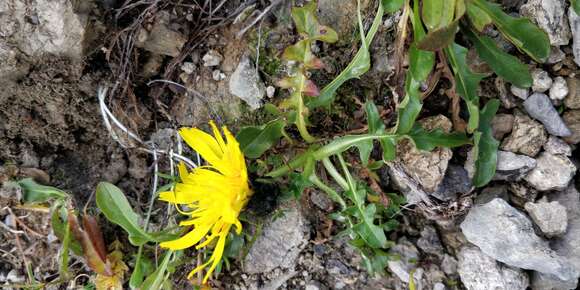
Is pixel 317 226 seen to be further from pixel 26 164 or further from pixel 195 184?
pixel 26 164

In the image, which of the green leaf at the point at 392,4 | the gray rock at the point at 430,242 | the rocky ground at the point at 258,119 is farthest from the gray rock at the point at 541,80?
the gray rock at the point at 430,242

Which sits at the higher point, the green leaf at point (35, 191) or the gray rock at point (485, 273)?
the green leaf at point (35, 191)

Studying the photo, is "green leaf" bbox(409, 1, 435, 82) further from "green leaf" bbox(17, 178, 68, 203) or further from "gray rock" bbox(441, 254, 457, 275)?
"green leaf" bbox(17, 178, 68, 203)

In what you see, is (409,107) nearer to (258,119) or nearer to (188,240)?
(258,119)

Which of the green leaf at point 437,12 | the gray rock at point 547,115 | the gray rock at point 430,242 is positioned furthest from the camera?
the gray rock at point 430,242

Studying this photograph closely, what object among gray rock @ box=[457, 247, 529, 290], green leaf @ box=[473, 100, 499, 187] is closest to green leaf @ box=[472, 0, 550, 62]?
green leaf @ box=[473, 100, 499, 187]

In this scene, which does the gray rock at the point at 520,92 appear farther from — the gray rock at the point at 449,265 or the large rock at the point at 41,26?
the large rock at the point at 41,26
